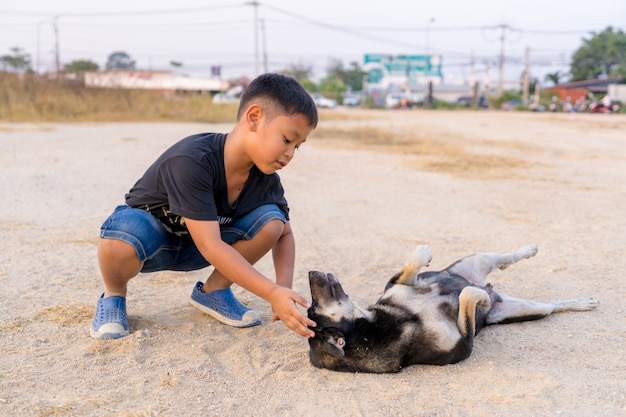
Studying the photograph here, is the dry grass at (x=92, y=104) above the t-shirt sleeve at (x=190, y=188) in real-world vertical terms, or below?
above

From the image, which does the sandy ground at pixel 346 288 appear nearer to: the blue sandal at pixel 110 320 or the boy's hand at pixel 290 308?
the blue sandal at pixel 110 320

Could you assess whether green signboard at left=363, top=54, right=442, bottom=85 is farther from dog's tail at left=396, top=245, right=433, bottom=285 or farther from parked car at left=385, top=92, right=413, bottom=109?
dog's tail at left=396, top=245, right=433, bottom=285

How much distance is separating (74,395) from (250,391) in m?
0.72

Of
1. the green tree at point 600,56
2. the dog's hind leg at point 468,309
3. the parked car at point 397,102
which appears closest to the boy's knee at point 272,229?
the dog's hind leg at point 468,309

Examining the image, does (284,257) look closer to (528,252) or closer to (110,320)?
(110,320)

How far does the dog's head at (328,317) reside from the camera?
10.1ft

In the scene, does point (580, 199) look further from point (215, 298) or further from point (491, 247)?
point (215, 298)

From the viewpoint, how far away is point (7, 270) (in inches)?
175

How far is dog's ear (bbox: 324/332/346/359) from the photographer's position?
2978 mm

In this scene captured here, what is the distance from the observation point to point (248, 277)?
9.93 ft

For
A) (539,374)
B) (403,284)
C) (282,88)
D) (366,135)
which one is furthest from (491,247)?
(366,135)

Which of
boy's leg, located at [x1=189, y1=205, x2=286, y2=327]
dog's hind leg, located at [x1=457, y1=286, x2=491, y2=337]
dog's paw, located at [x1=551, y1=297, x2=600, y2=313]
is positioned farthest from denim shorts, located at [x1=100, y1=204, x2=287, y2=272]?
dog's paw, located at [x1=551, y1=297, x2=600, y2=313]

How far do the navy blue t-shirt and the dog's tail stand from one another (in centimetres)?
79

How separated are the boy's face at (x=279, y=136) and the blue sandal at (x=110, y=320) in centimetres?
112
